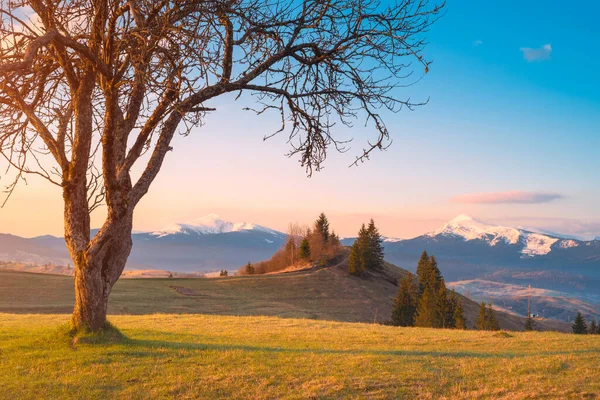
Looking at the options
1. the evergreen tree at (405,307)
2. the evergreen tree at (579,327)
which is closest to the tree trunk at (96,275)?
the evergreen tree at (405,307)

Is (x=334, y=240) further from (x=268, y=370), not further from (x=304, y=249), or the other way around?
(x=268, y=370)

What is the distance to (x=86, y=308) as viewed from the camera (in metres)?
12.1

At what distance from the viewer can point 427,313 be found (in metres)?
61.7

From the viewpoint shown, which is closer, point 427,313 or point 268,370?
point 268,370

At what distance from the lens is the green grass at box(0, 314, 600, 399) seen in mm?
8188

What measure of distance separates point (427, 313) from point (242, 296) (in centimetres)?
2517

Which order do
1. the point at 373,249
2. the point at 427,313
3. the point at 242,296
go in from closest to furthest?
the point at 427,313
the point at 242,296
the point at 373,249

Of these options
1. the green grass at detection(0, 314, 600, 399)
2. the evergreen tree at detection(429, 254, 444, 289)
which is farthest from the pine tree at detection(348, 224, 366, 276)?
the green grass at detection(0, 314, 600, 399)

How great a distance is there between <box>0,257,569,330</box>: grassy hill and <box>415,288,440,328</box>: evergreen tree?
5767 mm

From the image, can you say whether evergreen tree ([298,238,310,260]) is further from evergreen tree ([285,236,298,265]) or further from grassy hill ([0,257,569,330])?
grassy hill ([0,257,569,330])

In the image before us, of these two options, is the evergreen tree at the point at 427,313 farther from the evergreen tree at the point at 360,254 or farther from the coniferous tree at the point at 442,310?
the evergreen tree at the point at 360,254

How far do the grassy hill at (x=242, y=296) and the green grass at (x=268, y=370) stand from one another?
34.5m

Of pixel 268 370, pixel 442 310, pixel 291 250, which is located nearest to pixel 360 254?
pixel 291 250

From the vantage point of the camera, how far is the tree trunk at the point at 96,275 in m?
12.1
